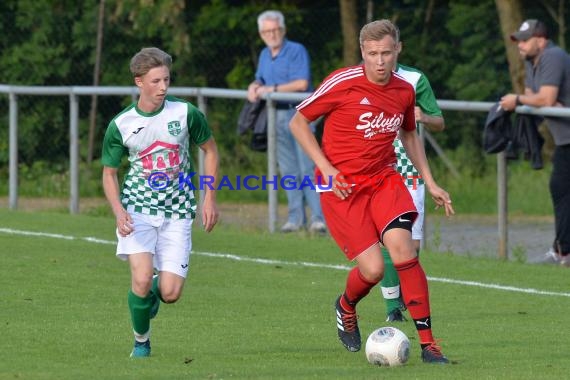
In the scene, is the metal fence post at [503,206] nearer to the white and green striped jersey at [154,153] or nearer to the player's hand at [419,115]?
the player's hand at [419,115]

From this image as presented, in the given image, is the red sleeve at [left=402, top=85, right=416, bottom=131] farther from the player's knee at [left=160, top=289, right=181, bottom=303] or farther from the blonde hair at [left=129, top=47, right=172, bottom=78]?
the player's knee at [left=160, top=289, right=181, bottom=303]

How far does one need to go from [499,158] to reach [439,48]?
25.0ft

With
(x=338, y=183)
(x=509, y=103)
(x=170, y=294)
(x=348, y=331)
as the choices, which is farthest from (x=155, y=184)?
(x=509, y=103)

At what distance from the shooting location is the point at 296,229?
50.1ft

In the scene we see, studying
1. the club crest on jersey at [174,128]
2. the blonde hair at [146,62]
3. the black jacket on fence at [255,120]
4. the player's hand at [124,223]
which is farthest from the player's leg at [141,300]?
the black jacket on fence at [255,120]

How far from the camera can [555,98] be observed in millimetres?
13117

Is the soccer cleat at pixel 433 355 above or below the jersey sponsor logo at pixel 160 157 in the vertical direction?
below

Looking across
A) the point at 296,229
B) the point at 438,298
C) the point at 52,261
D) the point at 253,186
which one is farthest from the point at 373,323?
the point at 253,186

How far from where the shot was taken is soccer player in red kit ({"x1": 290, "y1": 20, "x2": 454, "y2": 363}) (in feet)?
27.7

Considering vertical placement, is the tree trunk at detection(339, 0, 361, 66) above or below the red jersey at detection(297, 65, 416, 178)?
above

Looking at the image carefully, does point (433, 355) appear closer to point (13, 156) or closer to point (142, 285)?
point (142, 285)

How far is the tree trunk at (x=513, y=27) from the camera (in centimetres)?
1941

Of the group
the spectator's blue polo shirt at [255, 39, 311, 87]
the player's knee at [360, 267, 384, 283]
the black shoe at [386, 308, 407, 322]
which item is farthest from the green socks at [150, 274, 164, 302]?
the spectator's blue polo shirt at [255, 39, 311, 87]

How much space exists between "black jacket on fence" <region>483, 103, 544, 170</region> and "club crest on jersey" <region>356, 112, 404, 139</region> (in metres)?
4.77
